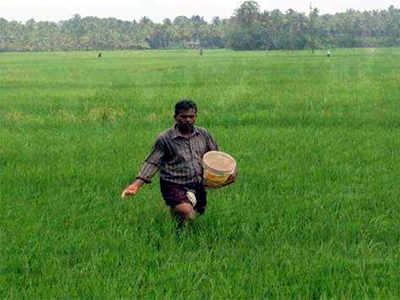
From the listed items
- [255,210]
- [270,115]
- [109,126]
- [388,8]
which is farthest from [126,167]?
[388,8]

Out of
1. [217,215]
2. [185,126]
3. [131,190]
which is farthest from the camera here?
[217,215]

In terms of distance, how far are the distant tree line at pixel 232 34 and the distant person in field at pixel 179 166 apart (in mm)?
65537

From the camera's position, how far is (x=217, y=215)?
5.01 m

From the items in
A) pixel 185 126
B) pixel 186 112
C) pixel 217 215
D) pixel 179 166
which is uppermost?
pixel 186 112

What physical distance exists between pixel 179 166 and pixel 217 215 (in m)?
0.70

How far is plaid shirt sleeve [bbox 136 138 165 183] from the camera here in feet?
14.7

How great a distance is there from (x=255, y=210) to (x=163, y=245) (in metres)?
1.13

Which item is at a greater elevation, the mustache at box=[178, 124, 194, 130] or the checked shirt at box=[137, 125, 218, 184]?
the mustache at box=[178, 124, 194, 130]

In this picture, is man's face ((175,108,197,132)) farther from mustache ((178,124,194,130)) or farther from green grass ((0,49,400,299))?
green grass ((0,49,400,299))

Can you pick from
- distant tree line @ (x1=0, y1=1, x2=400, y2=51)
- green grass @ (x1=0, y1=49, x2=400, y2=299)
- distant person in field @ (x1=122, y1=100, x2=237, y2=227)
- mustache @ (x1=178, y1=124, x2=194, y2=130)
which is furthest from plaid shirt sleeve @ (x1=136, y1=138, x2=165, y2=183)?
distant tree line @ (x1=0, y1=1, x2=400, y2=51)

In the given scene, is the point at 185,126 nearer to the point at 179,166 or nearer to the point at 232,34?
the point at 179,166

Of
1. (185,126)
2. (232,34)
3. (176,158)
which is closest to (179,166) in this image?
(176,158)

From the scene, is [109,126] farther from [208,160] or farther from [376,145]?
[208,160]

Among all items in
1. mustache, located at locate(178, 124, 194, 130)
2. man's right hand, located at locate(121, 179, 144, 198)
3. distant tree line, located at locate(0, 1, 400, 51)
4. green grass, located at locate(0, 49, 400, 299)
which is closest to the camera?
green grass, located at locate(0, 49, 400, 299)
